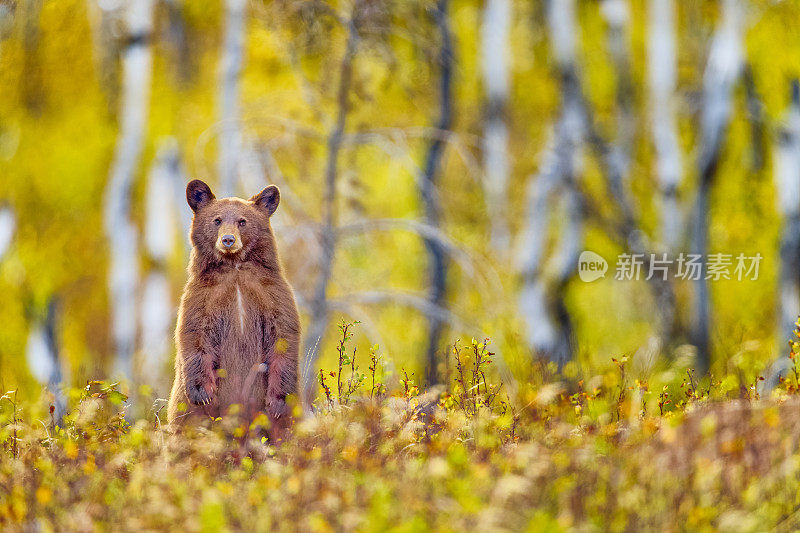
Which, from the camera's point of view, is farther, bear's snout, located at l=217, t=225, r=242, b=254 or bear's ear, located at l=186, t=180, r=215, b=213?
bear's ear, located at l=186, t=180, r=215, b=213

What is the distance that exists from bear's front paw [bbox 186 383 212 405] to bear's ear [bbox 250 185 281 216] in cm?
114

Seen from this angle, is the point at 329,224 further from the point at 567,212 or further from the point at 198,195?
the point at 567,212

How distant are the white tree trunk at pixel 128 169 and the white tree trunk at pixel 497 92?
436 cm

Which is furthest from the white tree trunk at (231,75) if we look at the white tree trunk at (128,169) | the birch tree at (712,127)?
the birch tree at (712,127)

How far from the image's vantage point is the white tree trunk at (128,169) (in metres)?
12.4

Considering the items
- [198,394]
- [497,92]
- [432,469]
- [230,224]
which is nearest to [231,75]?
[497,92]

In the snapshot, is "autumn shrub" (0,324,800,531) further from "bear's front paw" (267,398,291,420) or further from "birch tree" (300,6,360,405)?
"birch tree" (300,6,360,405)

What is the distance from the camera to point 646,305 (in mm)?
16078

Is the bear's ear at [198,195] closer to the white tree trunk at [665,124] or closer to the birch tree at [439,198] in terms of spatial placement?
the birch tree at [439,198]

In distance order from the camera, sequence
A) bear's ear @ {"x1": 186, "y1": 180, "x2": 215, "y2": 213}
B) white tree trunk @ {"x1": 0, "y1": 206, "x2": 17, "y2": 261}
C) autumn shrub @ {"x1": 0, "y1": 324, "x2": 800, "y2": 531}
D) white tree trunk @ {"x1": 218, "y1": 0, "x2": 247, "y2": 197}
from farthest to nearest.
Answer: white tree trunk @ {"x1": 0, "y1": 206, "x2": 17, "y2": 261} → white tree trunk @ {"x1": 218, "y1": 0, "x2": 247, "y2": 197} → bear's ear @ {"x1": 186, "y1": 180, "x2": 215, "y2": 213} → autumn shrub @ {"x1": 0, "y1": 324, "x2": 800, "y2": 531}

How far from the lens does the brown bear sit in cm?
600

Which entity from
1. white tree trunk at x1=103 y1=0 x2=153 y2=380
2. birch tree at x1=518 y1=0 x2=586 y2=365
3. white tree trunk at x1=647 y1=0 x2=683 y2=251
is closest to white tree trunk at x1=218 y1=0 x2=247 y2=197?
white tree trunk at x1=103 y1=0 x2=153 y2=380

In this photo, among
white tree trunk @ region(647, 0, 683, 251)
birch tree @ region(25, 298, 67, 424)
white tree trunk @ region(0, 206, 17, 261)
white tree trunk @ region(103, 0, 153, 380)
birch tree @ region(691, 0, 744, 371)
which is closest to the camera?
birch tree @ region(691, 0, 744, 371)

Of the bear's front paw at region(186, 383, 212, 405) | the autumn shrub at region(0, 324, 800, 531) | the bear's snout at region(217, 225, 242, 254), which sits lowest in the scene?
the autumn shrub at region(0, 324, 800, 531)
